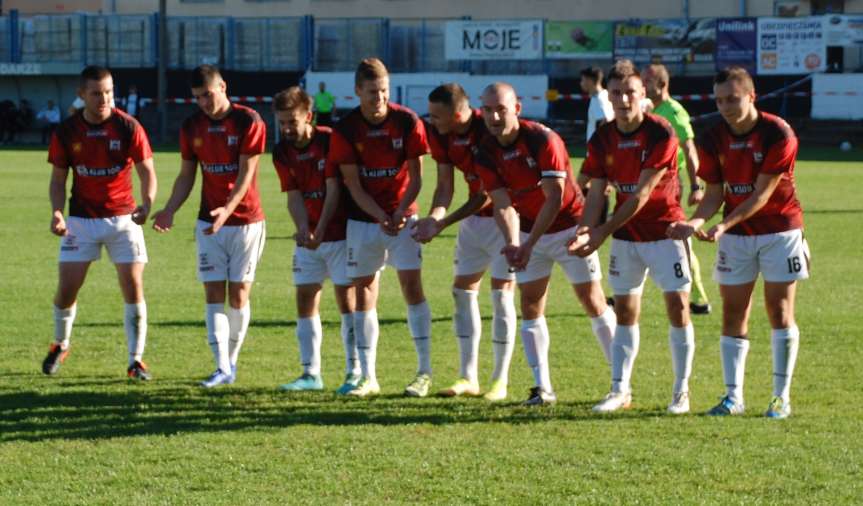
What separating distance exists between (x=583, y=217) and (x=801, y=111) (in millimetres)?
36647

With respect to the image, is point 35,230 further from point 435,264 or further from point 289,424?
point 289,424

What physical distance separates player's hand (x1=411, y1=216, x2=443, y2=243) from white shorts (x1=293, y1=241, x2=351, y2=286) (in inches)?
31.5

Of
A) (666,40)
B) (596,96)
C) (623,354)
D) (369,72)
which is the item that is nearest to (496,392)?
(623,354)

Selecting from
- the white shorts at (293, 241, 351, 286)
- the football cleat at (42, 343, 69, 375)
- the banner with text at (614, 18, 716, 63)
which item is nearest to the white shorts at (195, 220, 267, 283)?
the white shorts at (293, 241, 351, 286)

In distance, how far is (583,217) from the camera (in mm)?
8641

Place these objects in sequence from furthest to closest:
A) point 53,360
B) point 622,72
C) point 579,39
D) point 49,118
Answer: point 49,118 → point 579,39 → point 53,360 → point 622,72

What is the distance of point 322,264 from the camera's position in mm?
9773

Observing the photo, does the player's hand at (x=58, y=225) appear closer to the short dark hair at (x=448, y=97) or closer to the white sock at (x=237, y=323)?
the white sock at (x=237, y=323)

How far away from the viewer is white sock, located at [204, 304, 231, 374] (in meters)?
9.87

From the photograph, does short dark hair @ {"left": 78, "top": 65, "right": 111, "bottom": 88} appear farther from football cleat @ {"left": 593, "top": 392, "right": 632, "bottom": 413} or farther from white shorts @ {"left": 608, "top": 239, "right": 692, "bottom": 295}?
football cleat @ {"left": 593, "top": 392, "right": 632, "bottom": 413}

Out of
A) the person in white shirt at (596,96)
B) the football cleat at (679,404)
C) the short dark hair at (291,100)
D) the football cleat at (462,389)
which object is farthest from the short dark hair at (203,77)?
the person in white shirt at (596,96)

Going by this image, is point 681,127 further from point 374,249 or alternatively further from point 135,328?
point 135,328

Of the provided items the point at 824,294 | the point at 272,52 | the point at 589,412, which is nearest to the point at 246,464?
the point at 589,412

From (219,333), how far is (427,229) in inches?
74.1
